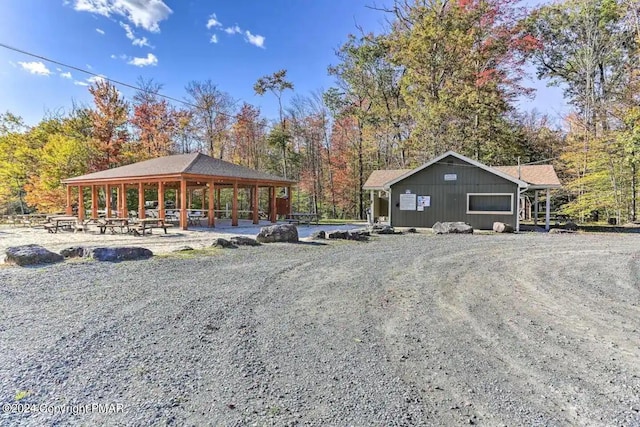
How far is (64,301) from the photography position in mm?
4332

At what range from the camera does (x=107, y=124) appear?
73.3 ft

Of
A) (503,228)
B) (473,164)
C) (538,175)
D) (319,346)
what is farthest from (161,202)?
(538,175)

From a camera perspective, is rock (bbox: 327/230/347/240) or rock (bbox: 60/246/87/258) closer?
rock (bbox: 60/246/87/258)

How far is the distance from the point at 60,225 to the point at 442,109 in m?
18.7

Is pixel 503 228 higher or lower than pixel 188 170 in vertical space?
lower

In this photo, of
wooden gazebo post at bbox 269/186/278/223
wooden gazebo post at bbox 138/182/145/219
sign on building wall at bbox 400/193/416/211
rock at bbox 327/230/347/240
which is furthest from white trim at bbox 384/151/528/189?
wooden gazebo post at bbox 138/182/145/219

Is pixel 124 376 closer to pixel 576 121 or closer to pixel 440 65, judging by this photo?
pixel 440 65

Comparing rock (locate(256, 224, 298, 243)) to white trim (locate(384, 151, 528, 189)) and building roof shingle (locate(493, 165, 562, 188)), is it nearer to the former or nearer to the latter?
white trim (locate(384, 151, 528, 189))

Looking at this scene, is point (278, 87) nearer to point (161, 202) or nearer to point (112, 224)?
point (161, 202)

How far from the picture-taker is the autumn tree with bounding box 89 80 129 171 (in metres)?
22.2

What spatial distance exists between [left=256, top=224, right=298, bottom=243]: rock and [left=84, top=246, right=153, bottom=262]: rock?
3373 mm

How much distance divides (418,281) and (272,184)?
40.2ft

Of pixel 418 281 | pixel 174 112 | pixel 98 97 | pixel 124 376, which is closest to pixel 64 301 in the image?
pixel 124 376

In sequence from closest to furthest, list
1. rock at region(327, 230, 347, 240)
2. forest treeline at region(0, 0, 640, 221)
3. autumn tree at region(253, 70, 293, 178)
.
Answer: rock at region(327, 230, 347, 240) → forest treeline at region(0, 0, 640, 221) → autumn tree at region(253, 70, 293, 178)
